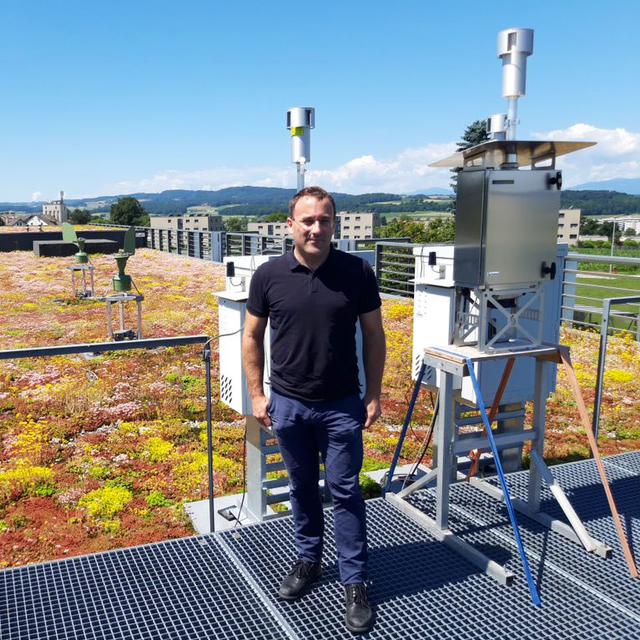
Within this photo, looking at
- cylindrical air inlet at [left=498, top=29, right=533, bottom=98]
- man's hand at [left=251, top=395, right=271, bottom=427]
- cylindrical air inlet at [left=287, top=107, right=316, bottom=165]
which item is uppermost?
cylindrical air inlet at [left=498, top=29, right=533, bottom=98]

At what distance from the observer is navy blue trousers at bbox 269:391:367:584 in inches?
109

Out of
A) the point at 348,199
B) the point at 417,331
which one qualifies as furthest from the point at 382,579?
the point at 348,199

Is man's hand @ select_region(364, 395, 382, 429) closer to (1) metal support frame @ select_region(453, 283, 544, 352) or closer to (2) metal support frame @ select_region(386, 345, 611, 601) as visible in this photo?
(2) metal support frame @ select_region(386, 345, 611, 601)

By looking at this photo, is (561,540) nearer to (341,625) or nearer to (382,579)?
(382,579)

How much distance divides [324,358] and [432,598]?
126 cm

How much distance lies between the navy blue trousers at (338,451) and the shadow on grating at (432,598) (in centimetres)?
23

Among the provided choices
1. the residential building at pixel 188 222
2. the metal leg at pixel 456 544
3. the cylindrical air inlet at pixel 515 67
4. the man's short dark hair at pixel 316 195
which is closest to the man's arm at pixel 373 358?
the man's short dark hair at pixel 316 195

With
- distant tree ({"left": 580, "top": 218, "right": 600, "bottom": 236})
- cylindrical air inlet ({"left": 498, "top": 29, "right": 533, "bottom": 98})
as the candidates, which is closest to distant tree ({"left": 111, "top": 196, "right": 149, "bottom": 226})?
distant tree ({"left": 580, "top": 218, "right": 600, "bottom": 236})

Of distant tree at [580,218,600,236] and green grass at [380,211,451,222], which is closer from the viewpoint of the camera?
green grass at [380,211,451,222]

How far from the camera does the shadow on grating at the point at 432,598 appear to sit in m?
2.73

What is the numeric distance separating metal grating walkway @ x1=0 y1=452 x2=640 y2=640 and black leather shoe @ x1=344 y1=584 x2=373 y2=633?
0.05 m

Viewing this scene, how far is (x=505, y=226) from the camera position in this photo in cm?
323

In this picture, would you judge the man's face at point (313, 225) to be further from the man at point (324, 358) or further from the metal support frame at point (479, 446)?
the metal support frame at point (479, 446)

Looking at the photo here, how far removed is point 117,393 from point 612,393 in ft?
18.6
